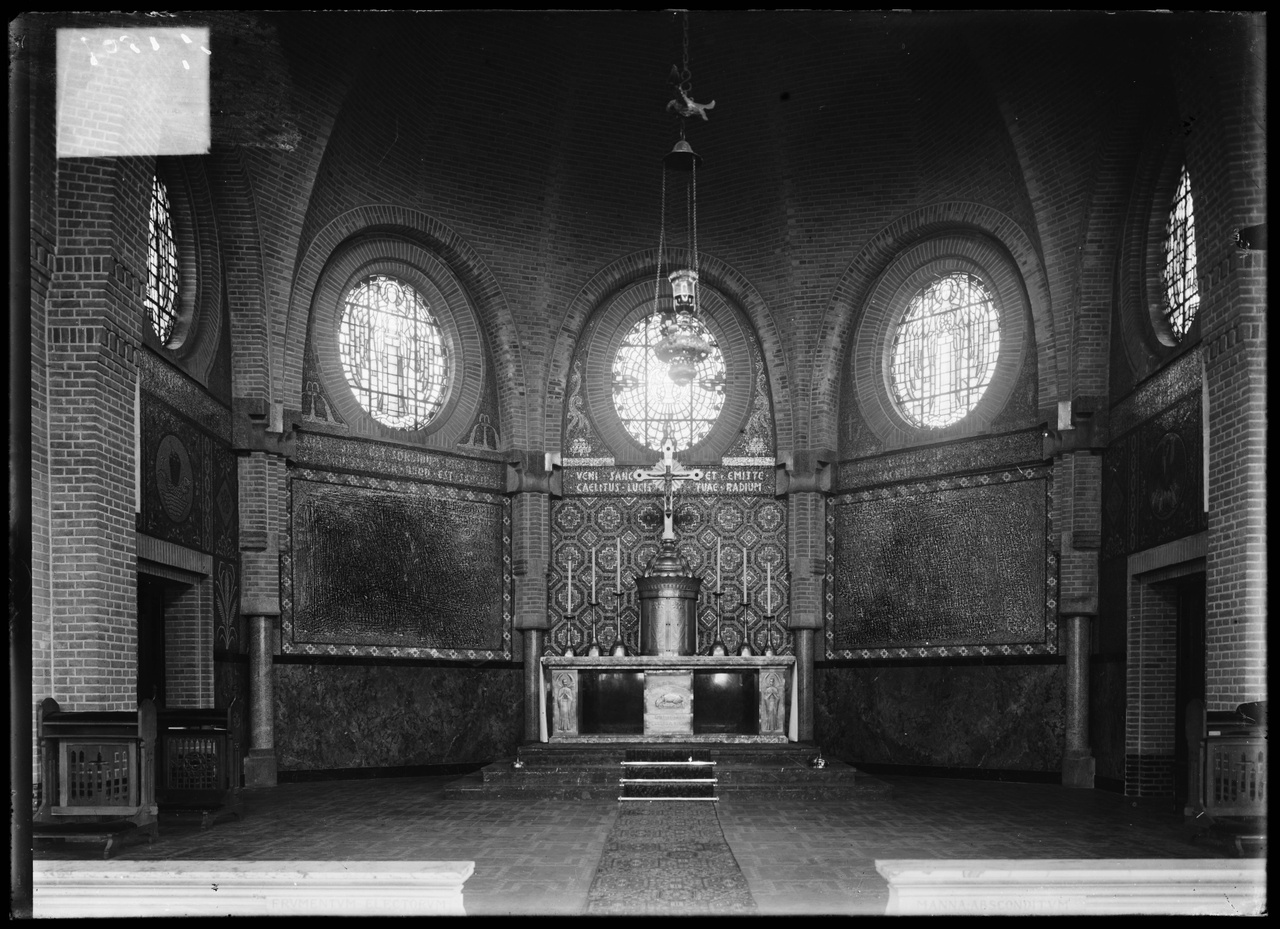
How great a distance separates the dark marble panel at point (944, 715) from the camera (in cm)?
1633

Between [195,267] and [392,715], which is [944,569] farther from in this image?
[195,267]

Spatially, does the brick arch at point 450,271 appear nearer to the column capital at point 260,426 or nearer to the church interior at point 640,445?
the church interior at point 640,445

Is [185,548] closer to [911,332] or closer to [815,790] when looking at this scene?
[815,790]

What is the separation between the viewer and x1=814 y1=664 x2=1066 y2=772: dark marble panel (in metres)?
16.3

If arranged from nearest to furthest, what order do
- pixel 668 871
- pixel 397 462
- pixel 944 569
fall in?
pixel 668 871 < pixel 944 569 < pixel 397 462

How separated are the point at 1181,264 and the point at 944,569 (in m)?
Result: 5.32

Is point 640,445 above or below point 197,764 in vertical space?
above

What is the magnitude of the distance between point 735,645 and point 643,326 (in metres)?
5.28

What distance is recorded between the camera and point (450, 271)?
62.9 feet

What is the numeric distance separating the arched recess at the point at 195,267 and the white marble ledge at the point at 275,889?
311 inches

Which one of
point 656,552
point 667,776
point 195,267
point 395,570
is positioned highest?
point 195,267

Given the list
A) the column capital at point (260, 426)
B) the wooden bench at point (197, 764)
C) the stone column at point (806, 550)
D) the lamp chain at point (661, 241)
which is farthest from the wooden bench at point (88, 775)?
the lamp chain at point (661, 241)

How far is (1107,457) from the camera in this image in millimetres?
15922

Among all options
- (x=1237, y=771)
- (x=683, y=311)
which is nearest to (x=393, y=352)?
(x=683, y=311)
